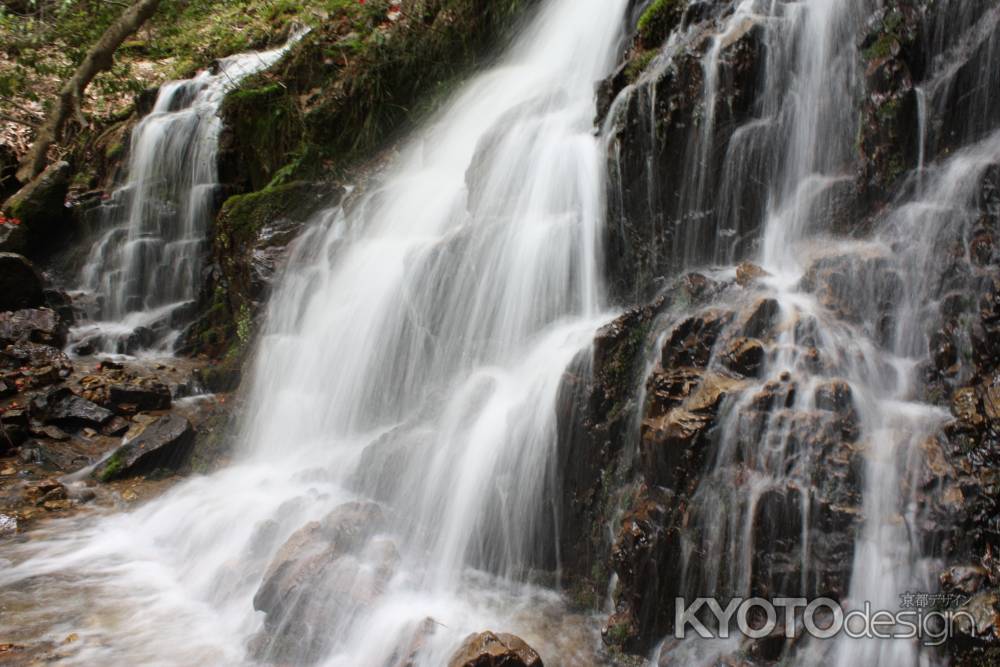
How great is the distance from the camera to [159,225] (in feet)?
37.0

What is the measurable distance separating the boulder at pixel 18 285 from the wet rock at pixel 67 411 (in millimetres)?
2672

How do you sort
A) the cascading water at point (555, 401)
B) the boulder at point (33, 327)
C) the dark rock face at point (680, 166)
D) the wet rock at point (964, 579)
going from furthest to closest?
the boulder at point (33, 327) → the dark rock face at point (680, 166) → the cascading water at point (555, 401) → the wet rock at point (964, 579)

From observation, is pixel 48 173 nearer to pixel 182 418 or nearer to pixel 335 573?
pixel 182 418

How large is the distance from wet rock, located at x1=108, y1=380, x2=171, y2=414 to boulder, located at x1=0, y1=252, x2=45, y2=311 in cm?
296

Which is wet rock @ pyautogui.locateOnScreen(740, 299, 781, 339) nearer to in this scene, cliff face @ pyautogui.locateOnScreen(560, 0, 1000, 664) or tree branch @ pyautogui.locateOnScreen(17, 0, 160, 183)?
cliff face @ pyautogui.locateOnScreen(560, 0, 1000, 664)

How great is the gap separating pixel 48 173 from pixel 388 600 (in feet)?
37.5

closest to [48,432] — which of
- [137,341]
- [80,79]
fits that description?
[137,341]

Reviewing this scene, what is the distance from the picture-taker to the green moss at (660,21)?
616 cm

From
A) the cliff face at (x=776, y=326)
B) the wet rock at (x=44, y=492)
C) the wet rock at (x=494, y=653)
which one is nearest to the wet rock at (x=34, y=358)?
the wet rock at (x=44, y=492)

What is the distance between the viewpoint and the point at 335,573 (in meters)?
4.60

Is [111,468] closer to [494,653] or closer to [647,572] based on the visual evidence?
[494,653]

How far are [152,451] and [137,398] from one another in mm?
1229

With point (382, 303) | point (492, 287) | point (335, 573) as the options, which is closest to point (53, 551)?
point (335, 573)

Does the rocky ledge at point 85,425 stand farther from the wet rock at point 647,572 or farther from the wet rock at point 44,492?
the wet rock at point 647,572
